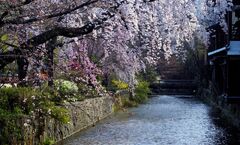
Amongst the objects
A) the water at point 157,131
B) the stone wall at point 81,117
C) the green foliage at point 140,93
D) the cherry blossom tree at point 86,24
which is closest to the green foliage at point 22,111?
the stone wall at point 81,117

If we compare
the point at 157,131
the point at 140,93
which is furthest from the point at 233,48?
the point at 140,93

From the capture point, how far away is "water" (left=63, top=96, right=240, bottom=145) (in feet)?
44.3

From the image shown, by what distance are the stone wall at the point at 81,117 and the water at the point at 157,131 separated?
0.94ft

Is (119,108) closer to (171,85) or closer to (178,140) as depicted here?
(178,140)

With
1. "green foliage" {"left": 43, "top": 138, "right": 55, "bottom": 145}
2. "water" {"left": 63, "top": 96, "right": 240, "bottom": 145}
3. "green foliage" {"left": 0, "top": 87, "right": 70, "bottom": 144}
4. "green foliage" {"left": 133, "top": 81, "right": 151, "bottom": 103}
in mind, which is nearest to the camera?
"green foliage" {"left": 0, "top": 87, "right": 70, "bottom": 144}

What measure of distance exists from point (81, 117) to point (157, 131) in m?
2.62

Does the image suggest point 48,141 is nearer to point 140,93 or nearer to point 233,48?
point 233,48

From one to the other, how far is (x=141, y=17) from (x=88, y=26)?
1.16m

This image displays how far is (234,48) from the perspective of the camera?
1502 cm

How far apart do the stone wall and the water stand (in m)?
0.29

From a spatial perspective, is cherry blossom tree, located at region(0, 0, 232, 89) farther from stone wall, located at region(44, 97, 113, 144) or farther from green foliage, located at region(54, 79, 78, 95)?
green foliage, located at region(54, 79, 78, 95)

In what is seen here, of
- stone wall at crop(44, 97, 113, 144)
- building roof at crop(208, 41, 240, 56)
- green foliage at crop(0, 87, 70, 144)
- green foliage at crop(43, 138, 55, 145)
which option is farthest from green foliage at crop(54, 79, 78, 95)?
building roof at crop(208, 41, 240, 56)

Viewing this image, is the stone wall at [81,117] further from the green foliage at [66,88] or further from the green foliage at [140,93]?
the green foliage at [140,93]

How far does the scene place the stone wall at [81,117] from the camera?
13102 millimetres
